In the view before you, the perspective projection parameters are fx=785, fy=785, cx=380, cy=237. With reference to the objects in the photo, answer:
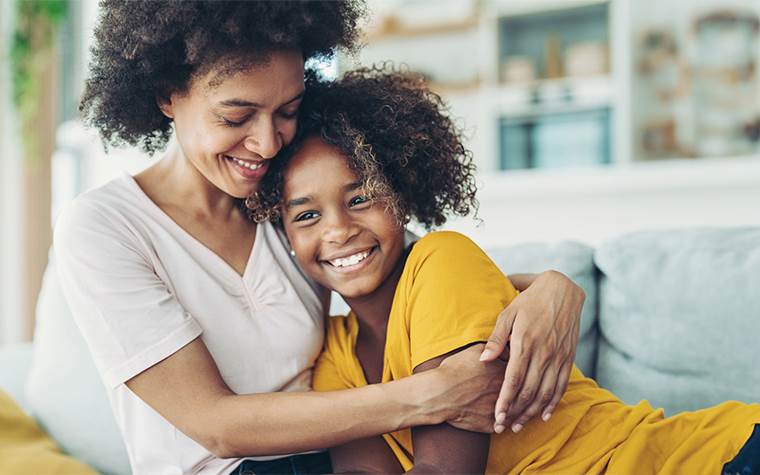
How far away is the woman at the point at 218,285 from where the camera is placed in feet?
3.70

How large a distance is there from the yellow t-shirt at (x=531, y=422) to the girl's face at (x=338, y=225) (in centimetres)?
8

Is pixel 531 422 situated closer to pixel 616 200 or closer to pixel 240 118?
pixel 240 118

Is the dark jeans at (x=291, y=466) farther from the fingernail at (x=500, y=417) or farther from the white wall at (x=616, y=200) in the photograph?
the white wall at (x=616, y=200)

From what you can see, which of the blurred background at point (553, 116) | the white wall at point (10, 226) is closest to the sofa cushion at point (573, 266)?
the blurred background at point (553, 116)

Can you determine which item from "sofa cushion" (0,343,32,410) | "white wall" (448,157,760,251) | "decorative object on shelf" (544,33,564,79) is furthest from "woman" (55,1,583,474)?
"decorative object on shelf" (544,33,564,79)

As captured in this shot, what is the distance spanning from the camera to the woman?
3.70 ft

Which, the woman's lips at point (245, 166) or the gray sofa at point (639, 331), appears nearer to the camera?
the woman's lips at point (245, 166)

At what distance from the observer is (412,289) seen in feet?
4.00

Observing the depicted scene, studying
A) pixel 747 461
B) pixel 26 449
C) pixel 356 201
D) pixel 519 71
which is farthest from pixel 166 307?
pixel 519 71

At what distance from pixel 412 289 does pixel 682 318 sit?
695mm

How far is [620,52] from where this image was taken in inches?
Answer: 150

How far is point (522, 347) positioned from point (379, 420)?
23 centimetres

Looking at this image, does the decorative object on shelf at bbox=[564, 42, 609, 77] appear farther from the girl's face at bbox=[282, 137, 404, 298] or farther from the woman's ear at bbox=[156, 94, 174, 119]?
the woman's ear at bbox=[156, 94, 174, 119]

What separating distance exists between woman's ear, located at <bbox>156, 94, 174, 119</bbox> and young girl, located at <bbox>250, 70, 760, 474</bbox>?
206 mm
